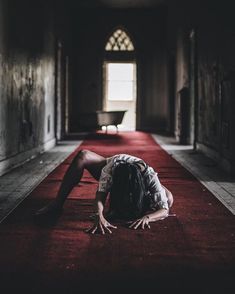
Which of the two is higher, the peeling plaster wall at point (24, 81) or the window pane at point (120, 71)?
the window pane at point (120, 71)

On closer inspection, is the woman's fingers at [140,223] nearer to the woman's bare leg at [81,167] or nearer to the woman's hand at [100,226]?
the woman's hand at [100,226]

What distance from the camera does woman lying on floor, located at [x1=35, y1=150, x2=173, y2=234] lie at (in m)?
3.63

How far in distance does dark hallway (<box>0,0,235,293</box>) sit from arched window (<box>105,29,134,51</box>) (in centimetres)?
3

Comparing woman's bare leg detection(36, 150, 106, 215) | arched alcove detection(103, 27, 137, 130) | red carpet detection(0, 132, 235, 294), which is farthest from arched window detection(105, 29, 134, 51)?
woman's bare leg detection(36, 150, 106, 215)

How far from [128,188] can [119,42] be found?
1427 cm

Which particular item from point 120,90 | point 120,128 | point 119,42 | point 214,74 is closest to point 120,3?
point 119,42

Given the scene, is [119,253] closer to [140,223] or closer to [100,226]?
[100,226]

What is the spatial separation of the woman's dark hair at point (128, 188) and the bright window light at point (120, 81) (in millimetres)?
14257

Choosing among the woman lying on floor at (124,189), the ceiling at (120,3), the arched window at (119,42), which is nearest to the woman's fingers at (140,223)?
the woman lying on floor at (124,189)

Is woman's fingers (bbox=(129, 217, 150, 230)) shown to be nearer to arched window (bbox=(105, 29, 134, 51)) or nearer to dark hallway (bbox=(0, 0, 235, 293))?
dark hallway (bbox=(0, 0, 235, 293))

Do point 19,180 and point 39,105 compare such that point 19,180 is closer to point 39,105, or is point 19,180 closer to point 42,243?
point 42,243

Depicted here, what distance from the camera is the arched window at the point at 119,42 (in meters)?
17.3

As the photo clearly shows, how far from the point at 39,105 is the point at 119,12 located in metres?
8.69

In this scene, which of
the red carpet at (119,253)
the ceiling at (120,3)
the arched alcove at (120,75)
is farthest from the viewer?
the arched alcove at (120,75)
